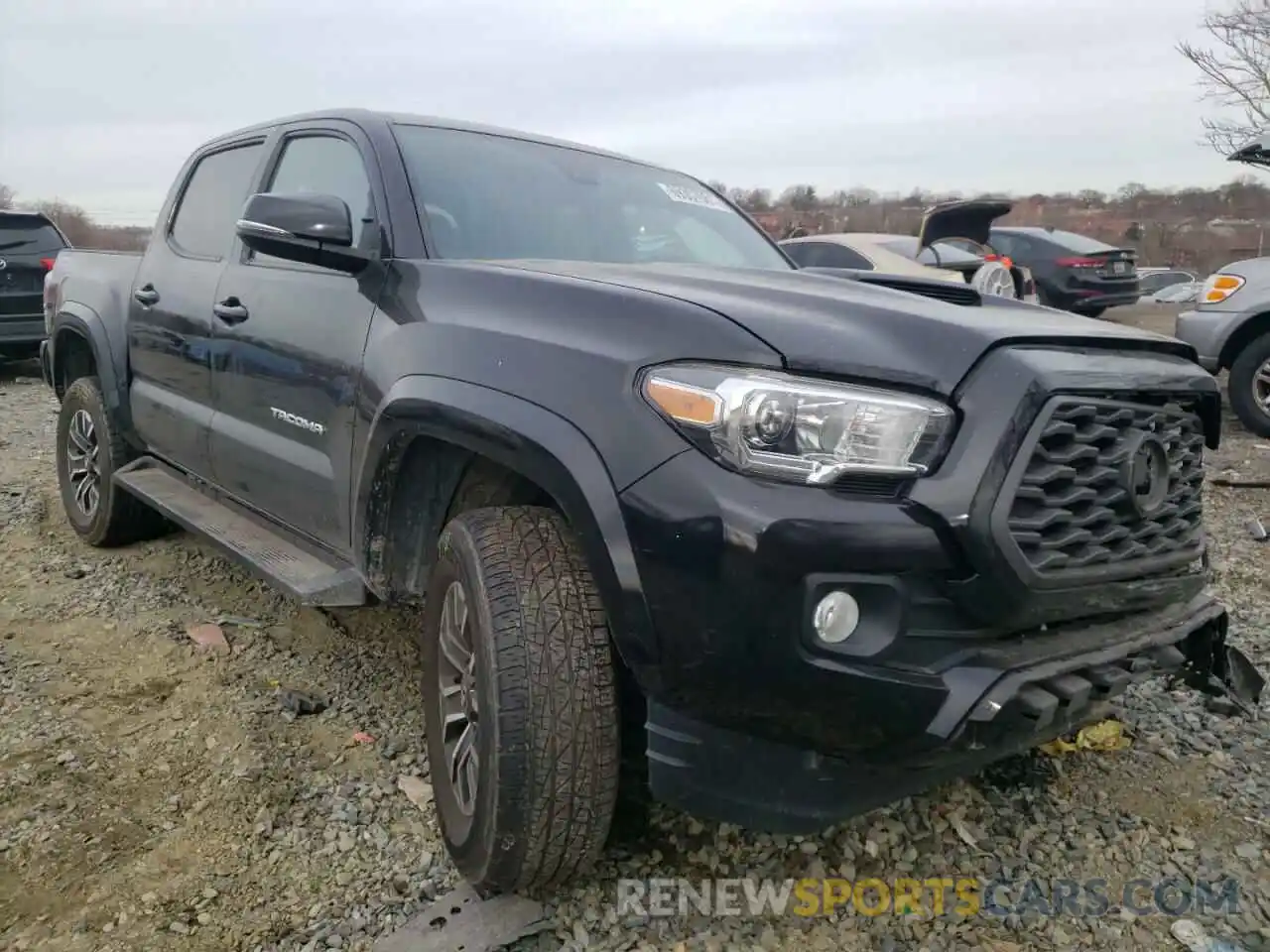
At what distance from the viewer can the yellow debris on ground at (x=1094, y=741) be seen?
271 cm

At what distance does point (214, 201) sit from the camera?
3869 millimetres

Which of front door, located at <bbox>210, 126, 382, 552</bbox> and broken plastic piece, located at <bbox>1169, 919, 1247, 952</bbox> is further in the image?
front door, located at <bbox>210, 126, 382, 552</bbox>

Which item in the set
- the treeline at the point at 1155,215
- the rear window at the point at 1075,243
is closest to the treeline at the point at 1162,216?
the treeline at the point at 1155,215

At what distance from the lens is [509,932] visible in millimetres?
2006

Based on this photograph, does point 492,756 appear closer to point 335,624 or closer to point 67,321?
point 335,624

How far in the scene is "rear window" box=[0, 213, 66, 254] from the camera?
9805mm

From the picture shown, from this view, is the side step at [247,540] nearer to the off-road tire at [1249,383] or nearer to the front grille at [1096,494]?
the front grille at [1096,494]

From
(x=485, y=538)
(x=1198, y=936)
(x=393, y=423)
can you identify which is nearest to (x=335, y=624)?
(x=393, y=423)

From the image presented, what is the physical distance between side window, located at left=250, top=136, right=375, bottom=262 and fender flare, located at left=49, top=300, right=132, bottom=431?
4.35 feet

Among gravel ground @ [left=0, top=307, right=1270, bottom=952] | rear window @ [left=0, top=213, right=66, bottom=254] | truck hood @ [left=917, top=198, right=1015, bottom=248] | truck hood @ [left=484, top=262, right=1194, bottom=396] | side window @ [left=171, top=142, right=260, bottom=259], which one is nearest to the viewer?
truck hood @ [left=484, top=262, right=1194, bottom=396]

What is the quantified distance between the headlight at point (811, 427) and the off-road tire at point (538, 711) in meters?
0.48

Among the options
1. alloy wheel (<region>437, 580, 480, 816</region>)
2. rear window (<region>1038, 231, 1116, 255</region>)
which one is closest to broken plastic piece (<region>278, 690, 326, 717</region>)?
alloy wheel (<region>437, 580, 480, 816</region>)

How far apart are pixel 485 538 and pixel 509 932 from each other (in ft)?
2.72

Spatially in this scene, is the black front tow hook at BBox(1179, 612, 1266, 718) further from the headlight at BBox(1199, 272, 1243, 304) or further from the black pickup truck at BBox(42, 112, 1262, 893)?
the headlight at BBox(1199, 272, 1243, 304)
